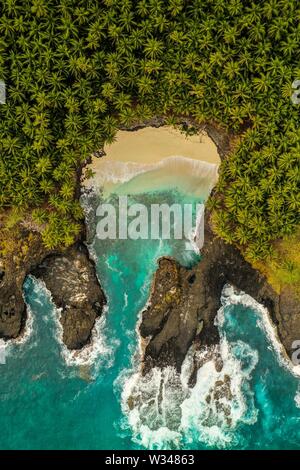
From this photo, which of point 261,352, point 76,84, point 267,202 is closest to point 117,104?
point 76,84

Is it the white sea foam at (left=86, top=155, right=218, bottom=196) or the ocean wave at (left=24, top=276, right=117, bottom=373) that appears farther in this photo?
the ocean wave at (left=24, top=276, right=117, bottom=373)

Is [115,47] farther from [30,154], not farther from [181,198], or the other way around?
[181,198]

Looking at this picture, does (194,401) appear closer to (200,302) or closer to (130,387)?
(130,387)

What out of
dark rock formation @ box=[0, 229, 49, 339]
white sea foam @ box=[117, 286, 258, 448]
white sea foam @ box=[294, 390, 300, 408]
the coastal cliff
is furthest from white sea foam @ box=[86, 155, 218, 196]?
white sea foam @ box=[294, 390, 300, 408]

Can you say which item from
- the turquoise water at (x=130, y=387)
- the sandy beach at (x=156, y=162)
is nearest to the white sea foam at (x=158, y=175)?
the sandy beach at (x=156, y=162)

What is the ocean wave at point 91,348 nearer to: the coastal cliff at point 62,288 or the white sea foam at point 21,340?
the coastal cliff at point 62,288
